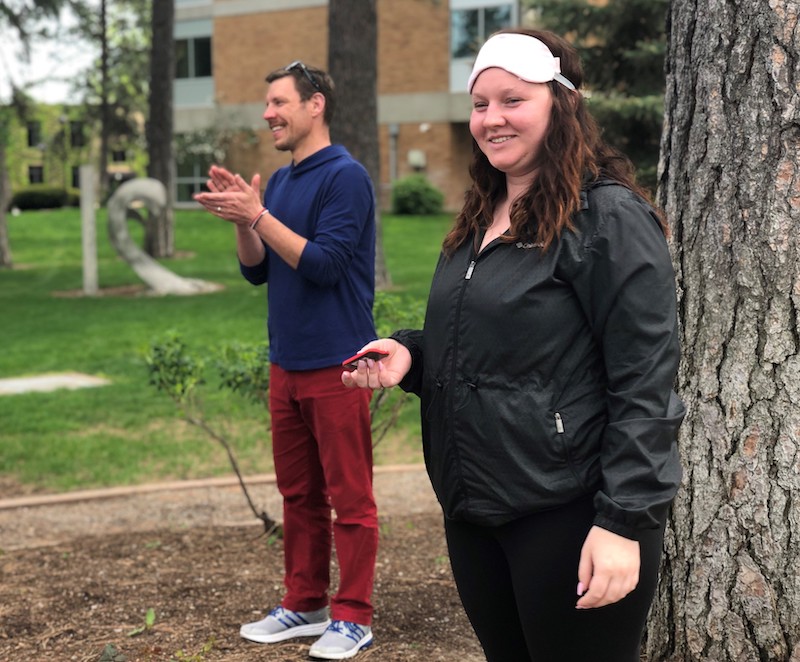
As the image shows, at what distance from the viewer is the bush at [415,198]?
2919cm

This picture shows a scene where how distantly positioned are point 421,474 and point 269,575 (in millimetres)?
2142

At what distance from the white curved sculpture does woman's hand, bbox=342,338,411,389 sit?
13.8 m

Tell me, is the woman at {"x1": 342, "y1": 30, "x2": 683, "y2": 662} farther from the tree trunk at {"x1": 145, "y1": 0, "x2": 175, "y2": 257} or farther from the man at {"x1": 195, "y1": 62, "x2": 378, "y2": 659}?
the tree trunk at {"x1": 145, "y1": 0, "x2": 175, "y2": 257}

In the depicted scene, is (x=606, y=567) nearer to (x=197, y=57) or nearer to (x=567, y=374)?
(x=567, y=374)

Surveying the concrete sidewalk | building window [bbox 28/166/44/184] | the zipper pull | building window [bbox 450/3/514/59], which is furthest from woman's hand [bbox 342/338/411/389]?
building window [bbox 28/166/44/184]

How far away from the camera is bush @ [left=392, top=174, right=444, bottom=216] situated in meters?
29.2

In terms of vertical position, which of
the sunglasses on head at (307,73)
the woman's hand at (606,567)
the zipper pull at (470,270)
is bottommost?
the woman's hand at (606,567)

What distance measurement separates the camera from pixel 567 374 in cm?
217

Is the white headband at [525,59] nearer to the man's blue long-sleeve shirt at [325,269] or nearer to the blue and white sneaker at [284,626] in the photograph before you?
the man's blue long-sleeve shirt at [325,269]

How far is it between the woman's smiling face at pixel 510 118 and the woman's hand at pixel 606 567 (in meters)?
0.80

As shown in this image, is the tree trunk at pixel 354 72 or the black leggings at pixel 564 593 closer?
the black leggings at pixel 564 593

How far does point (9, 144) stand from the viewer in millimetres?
19031

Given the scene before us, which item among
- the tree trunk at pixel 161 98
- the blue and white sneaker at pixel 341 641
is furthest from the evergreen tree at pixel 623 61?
the tree trunk at pixel 161 98

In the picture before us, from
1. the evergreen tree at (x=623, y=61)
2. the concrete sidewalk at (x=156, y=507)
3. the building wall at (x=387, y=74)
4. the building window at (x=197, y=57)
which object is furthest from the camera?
the building window at (x=197, y=57)
